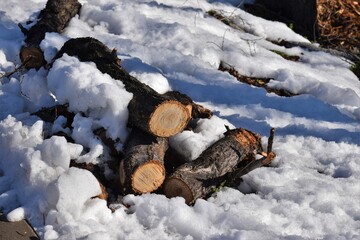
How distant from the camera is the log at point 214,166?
462cm

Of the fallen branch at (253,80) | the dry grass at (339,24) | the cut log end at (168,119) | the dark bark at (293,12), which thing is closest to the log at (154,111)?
the cut log end at (168,119)

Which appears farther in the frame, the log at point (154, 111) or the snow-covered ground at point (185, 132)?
the log at point (154, 111)

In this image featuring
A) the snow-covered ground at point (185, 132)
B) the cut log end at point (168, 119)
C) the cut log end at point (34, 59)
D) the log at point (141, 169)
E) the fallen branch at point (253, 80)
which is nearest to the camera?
the snow-covered ground at point (185, 132)

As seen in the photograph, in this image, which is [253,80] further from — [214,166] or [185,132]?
[214,166]

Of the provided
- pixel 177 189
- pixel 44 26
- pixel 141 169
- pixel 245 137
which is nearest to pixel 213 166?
pixel 177 189

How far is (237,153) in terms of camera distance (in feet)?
16.8

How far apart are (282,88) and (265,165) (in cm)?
198

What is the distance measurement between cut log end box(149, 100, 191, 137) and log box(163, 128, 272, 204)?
1.05 ft

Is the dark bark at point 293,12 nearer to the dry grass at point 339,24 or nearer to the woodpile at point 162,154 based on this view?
the dry grass at point 339,24

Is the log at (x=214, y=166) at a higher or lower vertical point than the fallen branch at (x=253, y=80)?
higher

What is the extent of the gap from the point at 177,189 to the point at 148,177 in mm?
256

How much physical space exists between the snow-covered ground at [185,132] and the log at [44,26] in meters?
0.11

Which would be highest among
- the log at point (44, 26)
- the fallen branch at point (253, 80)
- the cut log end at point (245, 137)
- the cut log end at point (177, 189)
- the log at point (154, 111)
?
the log at point (154, 111)

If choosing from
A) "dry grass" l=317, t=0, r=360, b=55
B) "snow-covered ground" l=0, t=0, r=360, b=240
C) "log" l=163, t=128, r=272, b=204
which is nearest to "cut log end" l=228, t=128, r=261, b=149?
"log" l=163, t=128, r=272, b=204
